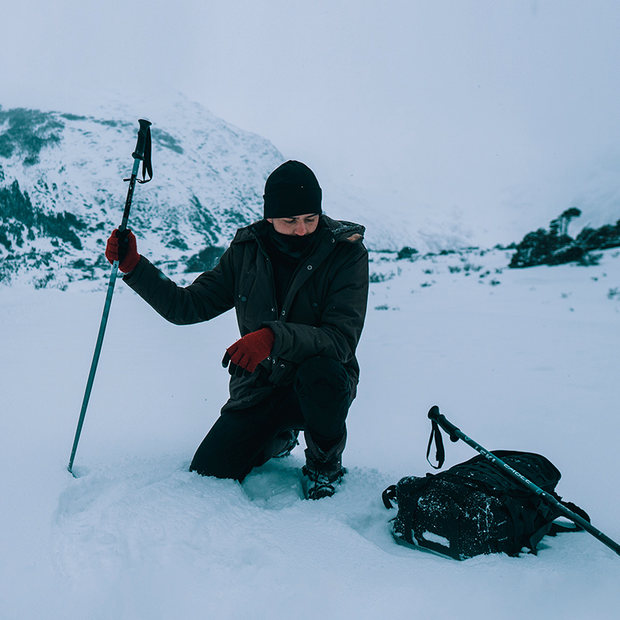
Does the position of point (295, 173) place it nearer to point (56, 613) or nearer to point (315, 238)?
point (315, 238)

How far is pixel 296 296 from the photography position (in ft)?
6.04

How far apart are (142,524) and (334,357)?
0.87m

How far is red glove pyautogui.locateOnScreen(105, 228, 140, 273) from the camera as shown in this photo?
176 centimetres

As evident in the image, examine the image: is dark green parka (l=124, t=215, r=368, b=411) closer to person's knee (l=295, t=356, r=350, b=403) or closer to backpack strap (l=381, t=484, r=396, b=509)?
person's knee (l=295, t=356, r=350, b=403)

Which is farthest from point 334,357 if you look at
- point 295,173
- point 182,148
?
point 182,148

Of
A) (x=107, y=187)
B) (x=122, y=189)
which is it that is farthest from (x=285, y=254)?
(x=107, y=187)

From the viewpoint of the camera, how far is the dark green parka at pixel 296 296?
1.81m

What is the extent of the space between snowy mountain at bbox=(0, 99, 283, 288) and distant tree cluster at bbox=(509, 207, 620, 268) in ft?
37.1

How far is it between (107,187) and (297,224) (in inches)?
1361

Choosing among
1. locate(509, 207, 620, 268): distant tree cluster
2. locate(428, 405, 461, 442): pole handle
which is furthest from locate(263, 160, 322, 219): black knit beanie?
locate(509, 207, 620, 268): distant tree cluster

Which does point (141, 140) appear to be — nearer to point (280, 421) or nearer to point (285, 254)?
point (285, 254)

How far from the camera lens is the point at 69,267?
16125 mm

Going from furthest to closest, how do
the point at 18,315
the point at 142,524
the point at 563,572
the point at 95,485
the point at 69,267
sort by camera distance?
the point at 69,267
the point at 18,315
the point at 95,485
the point at 142,524
the point at 563,572

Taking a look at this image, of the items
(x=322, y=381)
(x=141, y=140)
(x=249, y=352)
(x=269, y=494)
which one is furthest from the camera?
(x=141, y=140)
